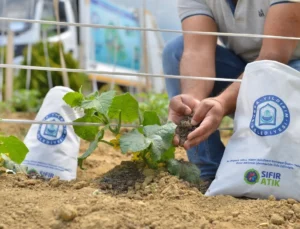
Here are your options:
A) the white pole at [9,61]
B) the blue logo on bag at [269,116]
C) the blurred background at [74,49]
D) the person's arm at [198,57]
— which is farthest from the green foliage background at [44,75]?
the blue logo on bag at [269,116]

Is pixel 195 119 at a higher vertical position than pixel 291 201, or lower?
higher

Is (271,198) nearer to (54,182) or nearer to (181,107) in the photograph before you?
(181,107)

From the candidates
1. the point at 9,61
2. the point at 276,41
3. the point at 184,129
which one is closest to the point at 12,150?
the point at 184,129

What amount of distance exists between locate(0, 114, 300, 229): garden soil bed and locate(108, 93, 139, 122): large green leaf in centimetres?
16

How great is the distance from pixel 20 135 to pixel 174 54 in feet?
3.53

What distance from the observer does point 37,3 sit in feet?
22.5

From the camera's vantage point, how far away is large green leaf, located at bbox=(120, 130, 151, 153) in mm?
1438

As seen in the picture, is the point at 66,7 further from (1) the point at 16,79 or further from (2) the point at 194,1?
(2) the point at 194,1

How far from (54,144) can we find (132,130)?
0.32m

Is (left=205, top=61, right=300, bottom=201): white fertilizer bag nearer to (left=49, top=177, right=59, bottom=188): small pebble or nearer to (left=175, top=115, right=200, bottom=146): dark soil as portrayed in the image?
(left=175, top=115, right=200, bottom=146): dark soil

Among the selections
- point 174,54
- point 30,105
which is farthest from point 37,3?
point 174,54

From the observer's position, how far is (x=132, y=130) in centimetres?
153

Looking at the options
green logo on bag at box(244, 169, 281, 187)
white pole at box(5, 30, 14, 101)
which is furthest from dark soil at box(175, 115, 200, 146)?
white pole at box(5, 30, 14, 101)

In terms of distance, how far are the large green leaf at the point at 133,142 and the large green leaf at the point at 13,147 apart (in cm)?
27
